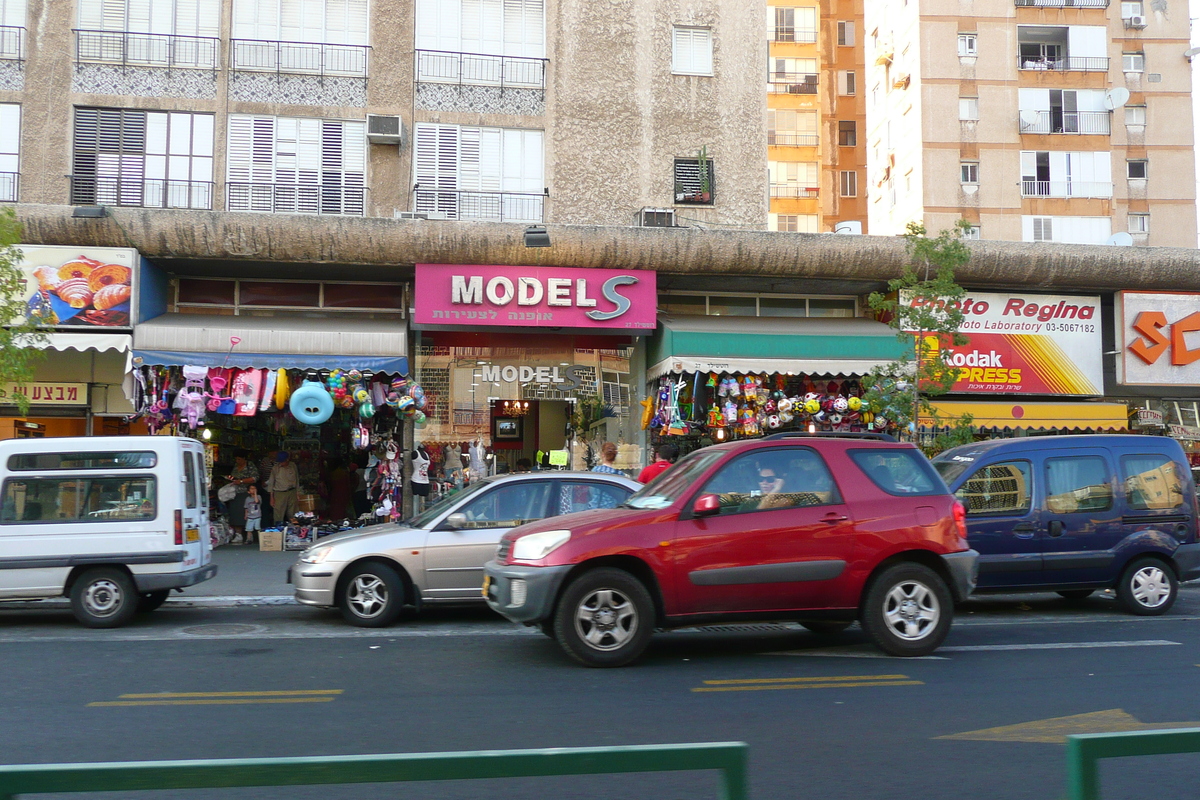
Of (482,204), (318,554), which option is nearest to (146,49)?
(482,204)

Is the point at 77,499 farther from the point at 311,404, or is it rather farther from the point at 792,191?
the point at 792,191

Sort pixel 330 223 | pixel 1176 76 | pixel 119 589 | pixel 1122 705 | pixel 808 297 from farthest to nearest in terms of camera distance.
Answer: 1. pixel 1176 76
2. pixel 808 297
3. pixel 330 223
4. pixel 119 589
5. pixel 1122 705

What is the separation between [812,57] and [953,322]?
3790 cm

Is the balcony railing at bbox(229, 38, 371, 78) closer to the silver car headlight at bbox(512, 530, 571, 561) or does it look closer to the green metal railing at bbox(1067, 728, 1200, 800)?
the silver car headlight at bbox(512, 530, 571, 561)

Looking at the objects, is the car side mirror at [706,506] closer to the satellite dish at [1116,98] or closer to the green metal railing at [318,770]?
the green metal railing at [318,770]

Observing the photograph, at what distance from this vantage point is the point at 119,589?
9945 millimetres

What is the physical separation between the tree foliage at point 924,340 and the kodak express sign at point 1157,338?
5408 millimetres

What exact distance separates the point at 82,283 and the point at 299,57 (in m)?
6.10

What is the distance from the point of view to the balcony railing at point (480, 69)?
64.3 ft

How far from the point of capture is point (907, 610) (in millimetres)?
8023

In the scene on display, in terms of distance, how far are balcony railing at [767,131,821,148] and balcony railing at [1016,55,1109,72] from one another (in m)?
14.5

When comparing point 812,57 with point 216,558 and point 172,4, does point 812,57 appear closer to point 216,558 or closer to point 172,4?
point 172,4

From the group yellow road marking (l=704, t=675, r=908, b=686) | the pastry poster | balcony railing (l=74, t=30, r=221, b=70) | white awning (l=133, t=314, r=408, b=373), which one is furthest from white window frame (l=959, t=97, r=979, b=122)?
yellow road marking (l=704, t=675, r=908, b=686)

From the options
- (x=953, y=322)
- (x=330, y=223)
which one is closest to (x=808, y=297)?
(x=953, y=322)
